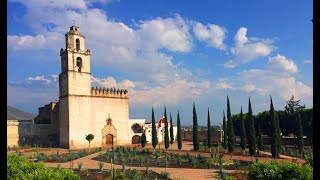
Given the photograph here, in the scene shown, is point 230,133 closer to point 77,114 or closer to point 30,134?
point 77,114

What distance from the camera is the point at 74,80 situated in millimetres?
37625

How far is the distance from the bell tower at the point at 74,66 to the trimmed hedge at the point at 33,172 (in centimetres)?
2310

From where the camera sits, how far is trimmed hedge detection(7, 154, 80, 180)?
10.4 meters

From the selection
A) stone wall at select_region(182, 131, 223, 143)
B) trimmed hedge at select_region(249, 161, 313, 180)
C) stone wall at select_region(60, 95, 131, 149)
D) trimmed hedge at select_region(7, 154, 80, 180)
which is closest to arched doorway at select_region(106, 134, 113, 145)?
stone wall at select_region(60, 95, 131, 149)

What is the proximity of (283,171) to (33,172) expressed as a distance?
8436mm

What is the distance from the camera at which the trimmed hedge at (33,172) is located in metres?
10.4

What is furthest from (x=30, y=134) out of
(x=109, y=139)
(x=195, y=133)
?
(x=195, y=133)

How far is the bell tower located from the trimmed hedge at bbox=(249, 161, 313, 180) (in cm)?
2890

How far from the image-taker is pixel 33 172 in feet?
36.9

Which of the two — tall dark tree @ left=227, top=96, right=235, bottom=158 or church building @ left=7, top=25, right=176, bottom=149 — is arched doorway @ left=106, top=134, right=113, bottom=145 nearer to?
church building @ left=7, top=25, right=176, bottom=149

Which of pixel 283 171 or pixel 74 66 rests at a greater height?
pixel 74 66

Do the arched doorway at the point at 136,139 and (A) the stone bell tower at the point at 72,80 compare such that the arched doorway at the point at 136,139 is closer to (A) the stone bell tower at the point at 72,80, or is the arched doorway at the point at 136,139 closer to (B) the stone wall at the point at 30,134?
(A) the stone bell tower at the point at 72,80
